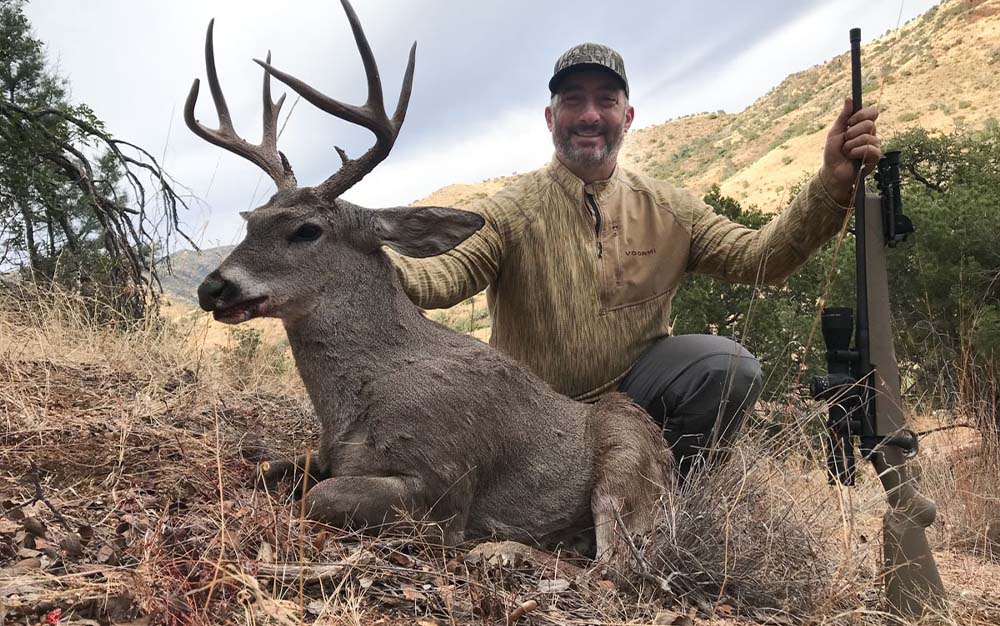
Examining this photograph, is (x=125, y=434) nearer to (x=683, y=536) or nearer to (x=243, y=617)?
(x=243, y=617)

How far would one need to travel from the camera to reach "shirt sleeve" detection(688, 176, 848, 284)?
4836mm

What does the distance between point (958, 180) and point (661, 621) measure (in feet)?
45.9

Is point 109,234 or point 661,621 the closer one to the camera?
point 661,621

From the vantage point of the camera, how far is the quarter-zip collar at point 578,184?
5316 mm

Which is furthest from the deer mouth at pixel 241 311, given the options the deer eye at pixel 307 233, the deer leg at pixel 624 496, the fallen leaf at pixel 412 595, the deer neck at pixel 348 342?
the deer leg at pixel 624 496

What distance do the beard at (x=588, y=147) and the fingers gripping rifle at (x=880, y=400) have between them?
1.68m

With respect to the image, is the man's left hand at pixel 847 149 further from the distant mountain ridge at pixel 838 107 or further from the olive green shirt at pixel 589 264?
the distant mountain ridge at pixel 838 107

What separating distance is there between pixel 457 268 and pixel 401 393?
1365 millimetres

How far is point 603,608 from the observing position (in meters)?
3.08

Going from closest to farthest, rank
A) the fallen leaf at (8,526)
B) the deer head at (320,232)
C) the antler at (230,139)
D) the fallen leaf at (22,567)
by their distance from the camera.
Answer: the fallen leaf at (22,567) < the fallen leaf at (8,526) < the deer head at (320,232) < the antler at (230,139)

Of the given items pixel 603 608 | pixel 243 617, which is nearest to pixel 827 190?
pixel 603 608

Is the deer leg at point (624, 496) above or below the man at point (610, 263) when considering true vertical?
below

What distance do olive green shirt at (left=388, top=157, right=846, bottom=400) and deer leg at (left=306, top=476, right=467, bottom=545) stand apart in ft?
5.22

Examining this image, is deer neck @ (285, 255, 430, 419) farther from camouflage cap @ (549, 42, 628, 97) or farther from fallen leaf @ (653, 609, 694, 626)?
camouflage cap @ (549, 42, 628, 97)
